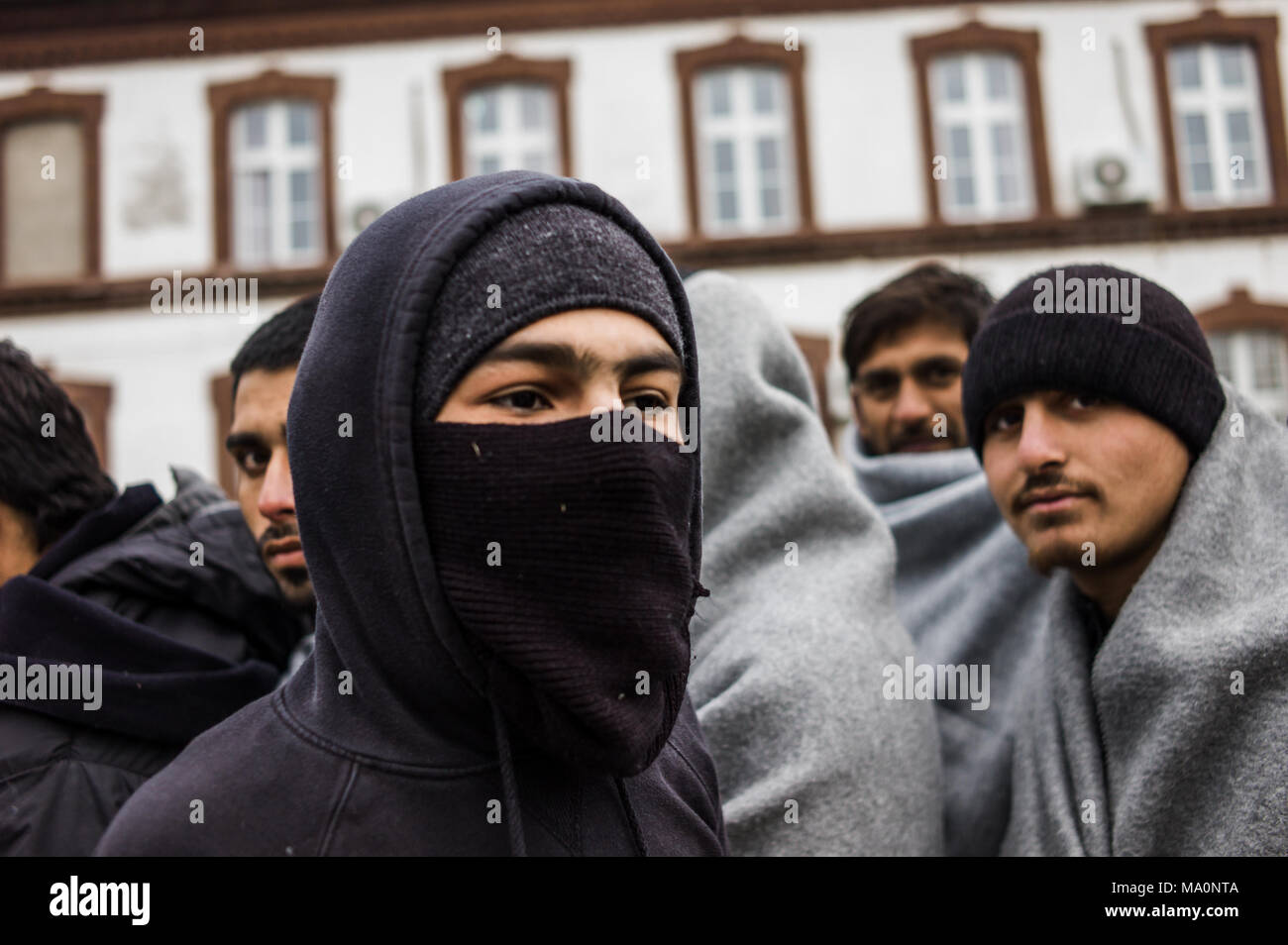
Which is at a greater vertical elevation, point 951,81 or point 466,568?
point 951,81

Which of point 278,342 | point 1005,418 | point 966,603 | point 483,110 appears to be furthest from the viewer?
point 483,110

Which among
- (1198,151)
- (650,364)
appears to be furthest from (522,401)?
(1198,151)

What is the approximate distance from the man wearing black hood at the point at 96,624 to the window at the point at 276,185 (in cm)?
1297

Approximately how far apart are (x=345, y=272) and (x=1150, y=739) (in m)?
1.64

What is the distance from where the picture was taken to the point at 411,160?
1530 centimetres

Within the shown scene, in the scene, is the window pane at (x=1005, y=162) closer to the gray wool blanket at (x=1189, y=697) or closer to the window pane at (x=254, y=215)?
the window pane at (x=254, y=215)

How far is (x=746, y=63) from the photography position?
15602mm

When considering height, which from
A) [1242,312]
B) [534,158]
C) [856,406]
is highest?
[534,158]

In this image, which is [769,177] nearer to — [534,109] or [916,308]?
[534,109]

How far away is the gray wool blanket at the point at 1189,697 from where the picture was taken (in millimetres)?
2342

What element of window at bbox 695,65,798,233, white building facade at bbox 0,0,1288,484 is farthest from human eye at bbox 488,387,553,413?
window at bbox 695,65,798,233

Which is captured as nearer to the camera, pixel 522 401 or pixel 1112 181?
pixel 522 401

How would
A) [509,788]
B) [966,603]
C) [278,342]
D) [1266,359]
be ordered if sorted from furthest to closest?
[1266,359] < [966,603] < [278,342] < [509,788]

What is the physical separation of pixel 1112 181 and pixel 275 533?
13480 mm
